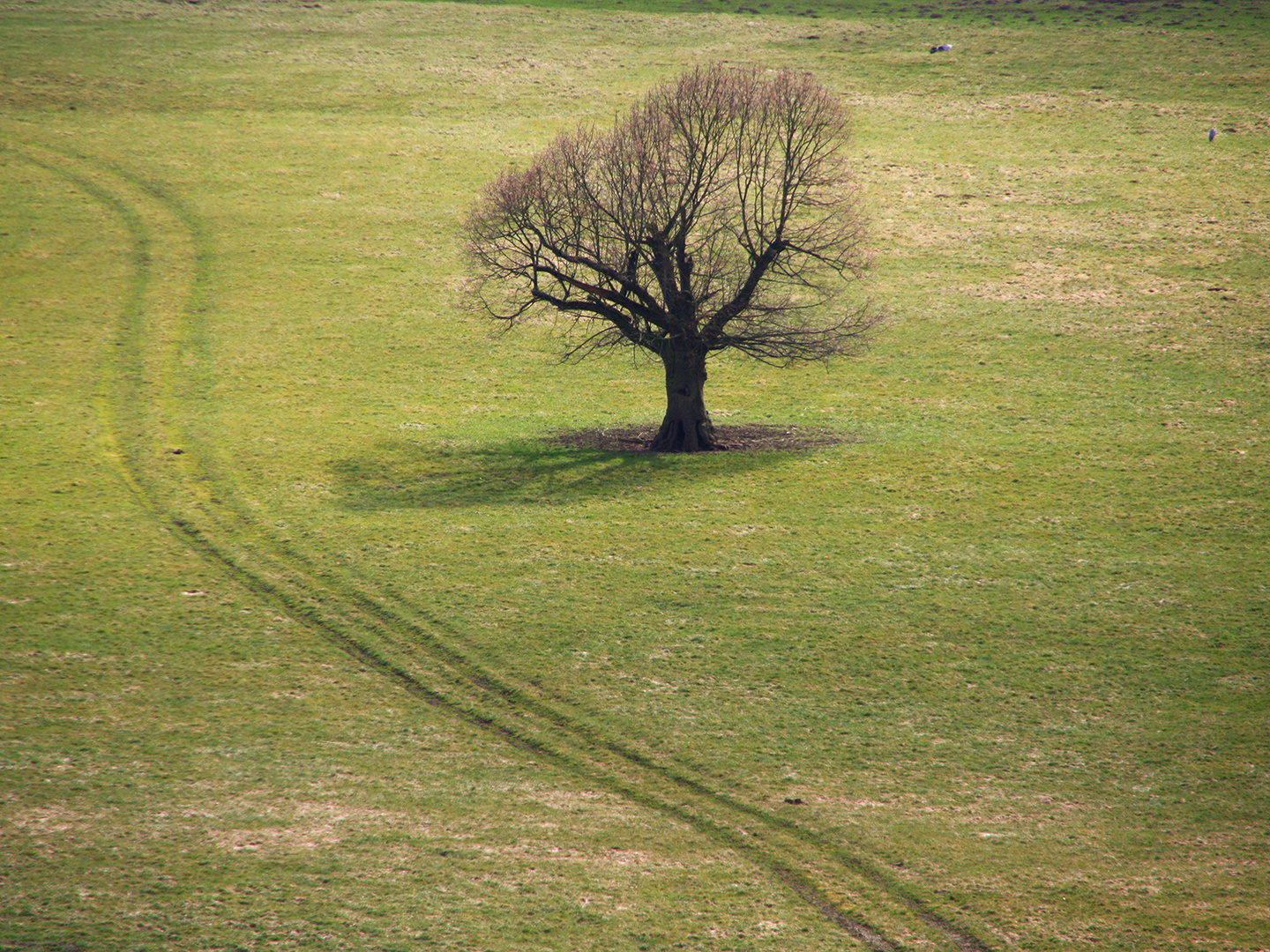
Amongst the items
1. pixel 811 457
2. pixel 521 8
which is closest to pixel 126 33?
pixel 521 8

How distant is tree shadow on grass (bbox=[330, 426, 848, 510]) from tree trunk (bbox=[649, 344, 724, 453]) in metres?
0.55

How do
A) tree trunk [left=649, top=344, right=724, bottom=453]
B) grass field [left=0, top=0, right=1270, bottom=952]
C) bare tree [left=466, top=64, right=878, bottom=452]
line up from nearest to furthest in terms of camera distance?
grass field [left=0, top=0, right=1270, bottom=952] < bare tree [left=466, top=64, right=878, bottom=452] < tree trunk [left=649, top=344, right=724, bottom=453]

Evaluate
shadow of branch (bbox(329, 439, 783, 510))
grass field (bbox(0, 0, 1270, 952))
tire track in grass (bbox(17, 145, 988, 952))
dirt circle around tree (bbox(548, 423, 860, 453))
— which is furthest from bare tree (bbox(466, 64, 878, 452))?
tire track in grass (bbox(17, 145, 988, 952))

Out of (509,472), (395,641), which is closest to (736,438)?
(509,472)

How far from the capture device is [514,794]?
16.0m

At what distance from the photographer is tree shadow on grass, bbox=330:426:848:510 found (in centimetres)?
2722

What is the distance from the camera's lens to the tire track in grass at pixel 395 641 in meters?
14.2

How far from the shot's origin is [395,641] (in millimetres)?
20219

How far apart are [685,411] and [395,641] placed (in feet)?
42.6

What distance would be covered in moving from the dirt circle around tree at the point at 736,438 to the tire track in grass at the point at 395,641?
33.0 ft

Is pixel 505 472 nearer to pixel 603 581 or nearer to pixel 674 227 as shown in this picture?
pixel 603 581

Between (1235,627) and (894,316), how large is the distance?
22.8 m

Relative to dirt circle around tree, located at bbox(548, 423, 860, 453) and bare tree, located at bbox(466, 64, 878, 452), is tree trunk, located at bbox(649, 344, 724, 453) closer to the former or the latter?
bare tree, located at bbox(466, 64, 878, 452)

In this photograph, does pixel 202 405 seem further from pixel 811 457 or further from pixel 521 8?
pixel 521 8
